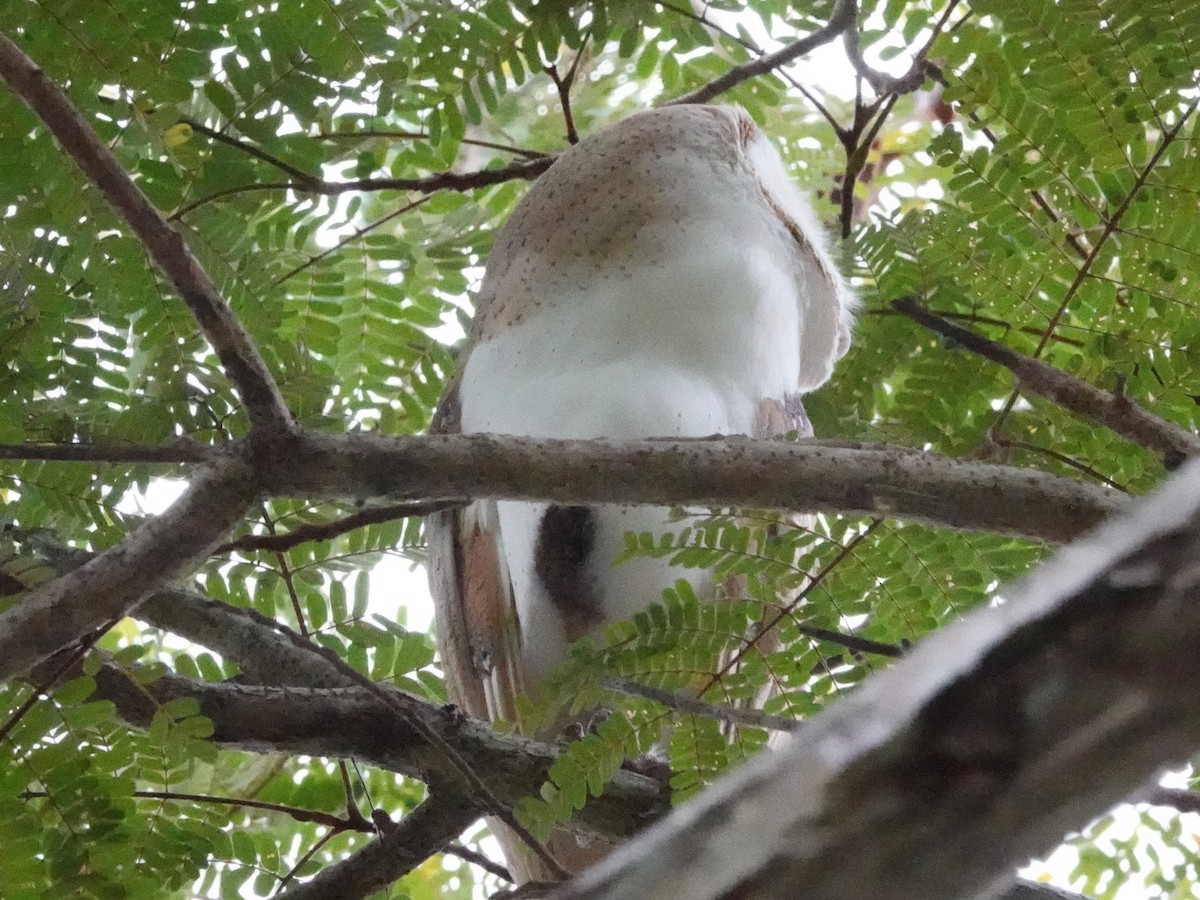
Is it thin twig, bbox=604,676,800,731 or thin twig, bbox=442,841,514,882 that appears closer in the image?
thin twig, bbox=604,676,800,731

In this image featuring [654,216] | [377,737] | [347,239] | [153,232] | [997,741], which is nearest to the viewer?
[997,741]

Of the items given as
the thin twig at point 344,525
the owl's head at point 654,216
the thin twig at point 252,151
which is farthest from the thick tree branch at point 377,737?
the thin twig at point 252,151

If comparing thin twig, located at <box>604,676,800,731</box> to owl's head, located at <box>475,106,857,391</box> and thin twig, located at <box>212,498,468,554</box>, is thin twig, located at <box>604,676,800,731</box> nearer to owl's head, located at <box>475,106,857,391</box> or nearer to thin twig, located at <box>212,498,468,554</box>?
thin twig, located at <box>212,498,468,554</box>

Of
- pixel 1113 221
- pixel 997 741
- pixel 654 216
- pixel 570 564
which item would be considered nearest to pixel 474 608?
pixel 570 564

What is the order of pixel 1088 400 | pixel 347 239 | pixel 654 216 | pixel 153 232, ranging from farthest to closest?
pixel 347 239 < pixel 654 216 < pixel 1088 400 < pixel 153 232

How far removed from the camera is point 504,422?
112cm

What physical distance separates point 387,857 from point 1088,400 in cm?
68

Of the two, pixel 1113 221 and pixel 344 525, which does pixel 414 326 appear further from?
pixel 1113 221

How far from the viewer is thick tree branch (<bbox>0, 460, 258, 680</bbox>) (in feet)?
2.45

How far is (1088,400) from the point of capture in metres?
0.85

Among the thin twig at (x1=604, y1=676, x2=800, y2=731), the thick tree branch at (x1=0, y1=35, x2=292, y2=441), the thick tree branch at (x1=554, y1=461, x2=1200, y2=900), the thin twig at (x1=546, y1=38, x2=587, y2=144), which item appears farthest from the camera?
the thin twig at (x1=546, y1=38, x2=587, y2=144)

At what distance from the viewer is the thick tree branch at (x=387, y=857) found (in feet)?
3.40

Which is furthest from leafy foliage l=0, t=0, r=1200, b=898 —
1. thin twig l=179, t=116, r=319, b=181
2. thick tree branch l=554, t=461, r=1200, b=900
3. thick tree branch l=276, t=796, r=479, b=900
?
thick tree branch l=554, t=461, r=1200, b=900

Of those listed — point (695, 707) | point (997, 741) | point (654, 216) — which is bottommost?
point (997, 741)
